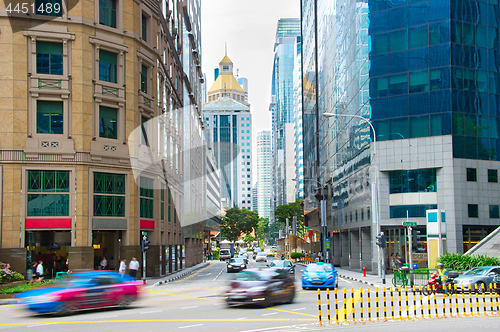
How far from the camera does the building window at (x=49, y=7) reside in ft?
117

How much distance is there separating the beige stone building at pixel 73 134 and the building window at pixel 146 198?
153 mm

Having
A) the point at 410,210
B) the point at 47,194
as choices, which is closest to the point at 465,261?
the point at 410,210

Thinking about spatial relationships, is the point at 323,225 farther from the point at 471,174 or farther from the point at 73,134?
the point at 73,134

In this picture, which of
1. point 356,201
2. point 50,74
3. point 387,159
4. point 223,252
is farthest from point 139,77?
point 223,252

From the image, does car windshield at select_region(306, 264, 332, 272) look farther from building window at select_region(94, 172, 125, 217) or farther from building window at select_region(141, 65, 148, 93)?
building window at select_region(141, 65, 148, 93)

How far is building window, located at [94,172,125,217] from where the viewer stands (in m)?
36.4

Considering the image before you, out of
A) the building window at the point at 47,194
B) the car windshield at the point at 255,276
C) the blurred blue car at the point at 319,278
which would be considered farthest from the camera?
the building window at the point at 47,194

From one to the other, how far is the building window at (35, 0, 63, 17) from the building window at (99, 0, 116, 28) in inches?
118

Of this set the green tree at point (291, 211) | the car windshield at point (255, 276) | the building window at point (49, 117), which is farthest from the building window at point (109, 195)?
the green tree at point (291, 211)

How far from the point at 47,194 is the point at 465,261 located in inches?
1115

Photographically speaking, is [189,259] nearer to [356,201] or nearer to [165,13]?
[356,201]

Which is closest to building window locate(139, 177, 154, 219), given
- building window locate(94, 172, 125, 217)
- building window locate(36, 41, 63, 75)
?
building window locate(94, 172, 125, 217)

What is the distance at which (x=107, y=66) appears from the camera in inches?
1500

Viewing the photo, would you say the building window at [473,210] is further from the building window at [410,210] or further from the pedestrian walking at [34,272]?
the pedestrian walking at [34,272]
